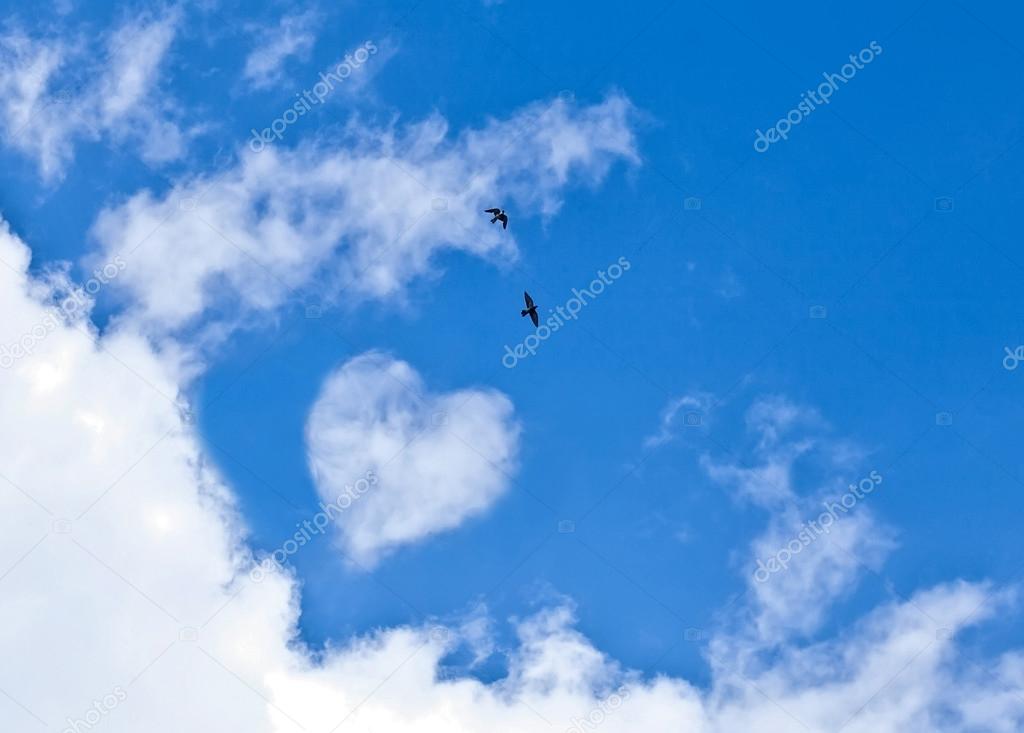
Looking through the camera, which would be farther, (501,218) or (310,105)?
(310,105)

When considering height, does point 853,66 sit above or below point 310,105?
above

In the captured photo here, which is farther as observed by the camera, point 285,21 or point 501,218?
point 285,21

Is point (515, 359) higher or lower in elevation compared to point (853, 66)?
lower

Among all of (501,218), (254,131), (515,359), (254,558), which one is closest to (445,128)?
(501,218)

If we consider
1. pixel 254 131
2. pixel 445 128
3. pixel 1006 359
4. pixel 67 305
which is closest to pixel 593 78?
pixel 445 128

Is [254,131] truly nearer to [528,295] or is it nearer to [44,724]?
[528,295]

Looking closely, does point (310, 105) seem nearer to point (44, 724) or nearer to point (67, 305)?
point (67, 305)

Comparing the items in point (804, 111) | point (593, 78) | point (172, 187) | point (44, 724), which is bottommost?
point (44, 724)

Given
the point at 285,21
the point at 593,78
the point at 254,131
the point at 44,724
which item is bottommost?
the point at 44,724
